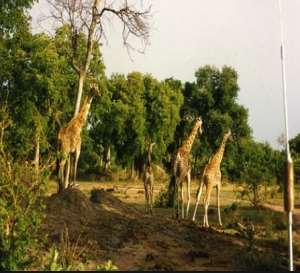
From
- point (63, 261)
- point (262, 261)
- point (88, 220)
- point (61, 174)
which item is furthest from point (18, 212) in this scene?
point (61, 174)

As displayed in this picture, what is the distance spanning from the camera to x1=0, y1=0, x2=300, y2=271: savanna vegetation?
31.7 feet

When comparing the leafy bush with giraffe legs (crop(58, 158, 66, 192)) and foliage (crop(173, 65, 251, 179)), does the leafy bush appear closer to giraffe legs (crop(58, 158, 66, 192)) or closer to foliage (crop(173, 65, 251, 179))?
giraffe legs (crop(58, 158, 66, 192))

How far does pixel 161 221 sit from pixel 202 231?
1.16 meters

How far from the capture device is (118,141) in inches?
2116

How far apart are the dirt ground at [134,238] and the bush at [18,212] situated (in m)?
1.55

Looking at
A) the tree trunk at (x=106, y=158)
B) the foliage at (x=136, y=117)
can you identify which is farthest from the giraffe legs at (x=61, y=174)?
the tree trunk at (x=106, y=158)

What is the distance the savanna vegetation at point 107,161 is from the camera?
31.7ft

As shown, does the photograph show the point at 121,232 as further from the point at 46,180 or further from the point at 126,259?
the point at 46,180

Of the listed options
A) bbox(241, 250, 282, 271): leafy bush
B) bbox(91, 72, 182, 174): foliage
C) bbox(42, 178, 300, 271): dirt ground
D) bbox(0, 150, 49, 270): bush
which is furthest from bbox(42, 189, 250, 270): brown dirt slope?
bbox(91, 72, 182, 174): foliage

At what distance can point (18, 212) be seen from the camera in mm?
9016

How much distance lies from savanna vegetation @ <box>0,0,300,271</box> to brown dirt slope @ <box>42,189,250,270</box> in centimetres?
4

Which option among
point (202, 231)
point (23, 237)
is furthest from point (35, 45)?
point (23, 237)

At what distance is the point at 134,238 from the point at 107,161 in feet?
139

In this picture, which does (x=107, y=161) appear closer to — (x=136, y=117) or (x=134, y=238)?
(x=136, y=117)
